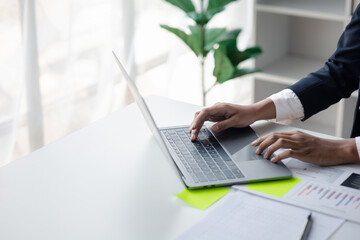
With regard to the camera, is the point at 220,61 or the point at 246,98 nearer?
the point at 220,61

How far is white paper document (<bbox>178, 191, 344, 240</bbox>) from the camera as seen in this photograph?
3.96 feet

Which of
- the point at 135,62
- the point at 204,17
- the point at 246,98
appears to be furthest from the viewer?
the point at 246,98

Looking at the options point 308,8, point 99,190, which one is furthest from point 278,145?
point 308,8

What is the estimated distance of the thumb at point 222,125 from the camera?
5.49 feet

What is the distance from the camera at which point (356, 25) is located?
1929mm

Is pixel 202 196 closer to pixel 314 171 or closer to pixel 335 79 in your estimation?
pixel 314 171

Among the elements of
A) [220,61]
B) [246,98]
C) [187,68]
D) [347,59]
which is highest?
[347,59]

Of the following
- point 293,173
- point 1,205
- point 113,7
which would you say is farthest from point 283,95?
point 113,7

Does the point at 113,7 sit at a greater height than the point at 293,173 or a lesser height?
greater

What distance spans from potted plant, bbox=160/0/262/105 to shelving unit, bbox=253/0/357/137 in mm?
363

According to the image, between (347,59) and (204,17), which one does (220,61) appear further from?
(347,59)

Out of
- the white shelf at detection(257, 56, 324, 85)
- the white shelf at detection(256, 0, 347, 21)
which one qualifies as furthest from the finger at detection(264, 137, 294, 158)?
the white shelf at detection(257, 56, 324, 85)

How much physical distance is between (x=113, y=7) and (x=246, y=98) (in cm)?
149

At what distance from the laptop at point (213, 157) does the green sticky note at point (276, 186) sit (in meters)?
0.01
